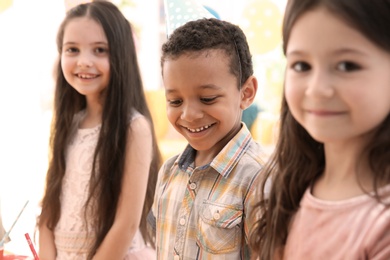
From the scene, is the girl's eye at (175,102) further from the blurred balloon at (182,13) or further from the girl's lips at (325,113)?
the girl's lips at (325,113)

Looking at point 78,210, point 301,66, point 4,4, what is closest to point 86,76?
point 78,210

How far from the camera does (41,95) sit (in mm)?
3943

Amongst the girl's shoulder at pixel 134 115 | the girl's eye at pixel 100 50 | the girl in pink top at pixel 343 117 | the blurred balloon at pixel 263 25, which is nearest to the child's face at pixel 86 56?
the girl's eye at pixel 100 50

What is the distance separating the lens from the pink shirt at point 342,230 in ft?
2.38

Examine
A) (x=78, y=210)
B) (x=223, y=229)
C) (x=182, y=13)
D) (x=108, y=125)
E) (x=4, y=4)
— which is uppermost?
(x=4, y=4)

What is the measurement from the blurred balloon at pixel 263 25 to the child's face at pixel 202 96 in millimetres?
3126

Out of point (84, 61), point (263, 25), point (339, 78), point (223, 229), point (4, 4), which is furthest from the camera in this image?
point (263, 25)

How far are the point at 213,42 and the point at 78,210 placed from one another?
804 millimetres

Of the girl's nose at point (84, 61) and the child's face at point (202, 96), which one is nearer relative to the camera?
the child's face at point (202, 96)

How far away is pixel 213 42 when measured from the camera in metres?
1.10

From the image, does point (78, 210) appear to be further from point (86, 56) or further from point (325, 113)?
point (325, 113)

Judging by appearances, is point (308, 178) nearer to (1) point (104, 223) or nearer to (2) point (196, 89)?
(2) point (196, 89)

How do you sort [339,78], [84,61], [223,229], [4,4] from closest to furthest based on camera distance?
[339,78] → [223,229] → [84,61] → [4,4]

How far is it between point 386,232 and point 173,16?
0.82 meters
